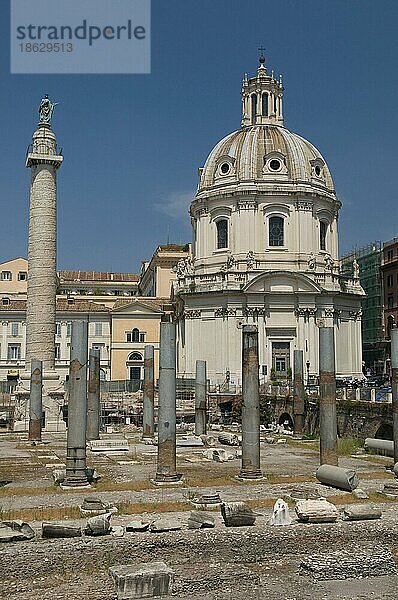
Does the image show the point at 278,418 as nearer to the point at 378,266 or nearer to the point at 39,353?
the point at 39,353

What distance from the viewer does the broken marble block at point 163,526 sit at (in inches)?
535

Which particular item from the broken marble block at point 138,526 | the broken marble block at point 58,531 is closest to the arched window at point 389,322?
the broken marble block at point 138,526

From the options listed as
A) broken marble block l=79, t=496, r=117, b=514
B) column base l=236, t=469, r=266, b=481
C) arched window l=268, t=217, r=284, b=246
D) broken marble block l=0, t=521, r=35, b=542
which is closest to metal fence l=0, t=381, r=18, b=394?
arched window l=268, t=217, r=284, b=246

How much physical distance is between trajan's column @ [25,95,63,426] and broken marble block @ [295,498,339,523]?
27649mm

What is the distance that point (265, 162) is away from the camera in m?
64.4

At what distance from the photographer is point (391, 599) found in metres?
11.0

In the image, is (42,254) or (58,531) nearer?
(58,531)

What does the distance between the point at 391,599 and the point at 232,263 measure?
51.6m

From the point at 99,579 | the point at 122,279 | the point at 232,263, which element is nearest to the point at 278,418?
Answer: the point at 232,263

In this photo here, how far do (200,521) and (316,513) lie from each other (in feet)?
7.86

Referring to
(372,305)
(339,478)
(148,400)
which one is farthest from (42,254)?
(372,305)

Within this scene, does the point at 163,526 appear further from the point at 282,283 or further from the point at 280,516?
the point at 282,283

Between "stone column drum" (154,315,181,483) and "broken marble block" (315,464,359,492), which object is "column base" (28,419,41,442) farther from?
"broken marble block" (315,464,359,492)

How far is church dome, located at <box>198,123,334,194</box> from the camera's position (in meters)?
63.9
